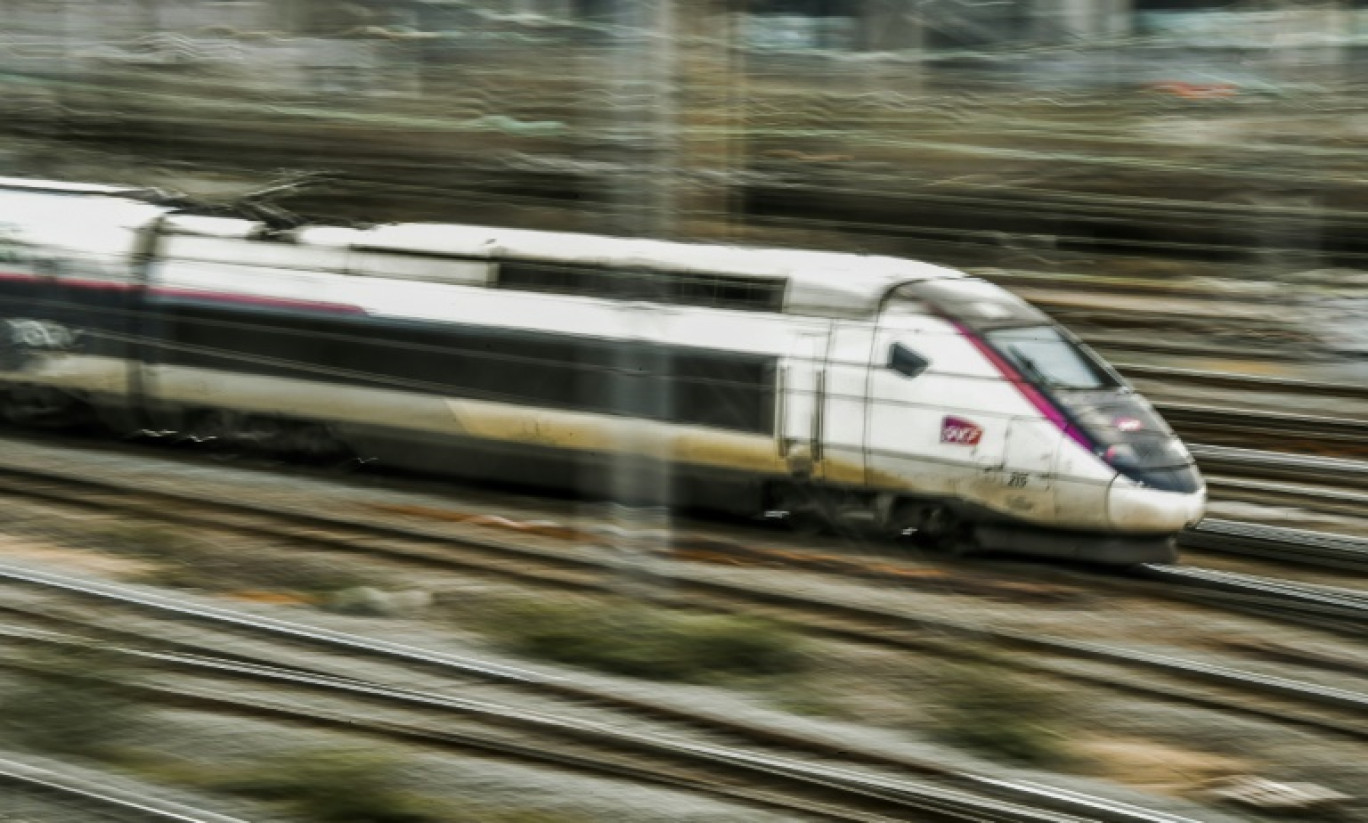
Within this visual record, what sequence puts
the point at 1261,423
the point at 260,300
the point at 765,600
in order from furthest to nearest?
the point at 1261,423 < the point at 260,300 < the point at 765,600

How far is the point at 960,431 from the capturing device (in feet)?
34.9

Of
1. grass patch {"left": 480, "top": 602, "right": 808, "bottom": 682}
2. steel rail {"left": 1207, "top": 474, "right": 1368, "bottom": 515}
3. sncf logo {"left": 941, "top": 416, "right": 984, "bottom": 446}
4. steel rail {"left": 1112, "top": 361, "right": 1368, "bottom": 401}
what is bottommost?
steel rail {"left": 1207, "top": 474, "right": 1368, "bottom": 515}

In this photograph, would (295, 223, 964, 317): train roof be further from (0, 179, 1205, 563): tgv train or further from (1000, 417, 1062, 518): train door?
(1000, 417, 1062, 518): train door

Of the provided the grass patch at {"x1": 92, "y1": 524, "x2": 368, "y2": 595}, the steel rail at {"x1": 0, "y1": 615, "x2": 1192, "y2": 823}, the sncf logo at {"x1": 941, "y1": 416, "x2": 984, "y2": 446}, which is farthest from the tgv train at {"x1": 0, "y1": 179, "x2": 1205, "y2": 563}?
the grass patch at {"x1": 92, "y1": 524, "x2": 368, "y2": 595}

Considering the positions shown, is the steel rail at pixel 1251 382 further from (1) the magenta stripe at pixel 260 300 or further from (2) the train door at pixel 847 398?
(1) the magenta stripe at pixel 260 300

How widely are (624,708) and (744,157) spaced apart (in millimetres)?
15552

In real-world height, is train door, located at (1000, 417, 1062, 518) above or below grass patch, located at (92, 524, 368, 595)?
above

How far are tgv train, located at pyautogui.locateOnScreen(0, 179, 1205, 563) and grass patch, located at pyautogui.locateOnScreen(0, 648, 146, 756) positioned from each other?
8.82 ft

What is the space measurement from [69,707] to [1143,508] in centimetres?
636

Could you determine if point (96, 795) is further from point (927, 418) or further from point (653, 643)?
point (927, 418)

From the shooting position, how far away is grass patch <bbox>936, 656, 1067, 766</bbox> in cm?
679

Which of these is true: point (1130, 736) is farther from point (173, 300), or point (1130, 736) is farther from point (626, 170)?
point (173, 300)

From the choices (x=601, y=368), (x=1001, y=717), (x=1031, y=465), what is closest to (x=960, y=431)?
(x=1031, y=465)

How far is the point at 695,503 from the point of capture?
11.8m
